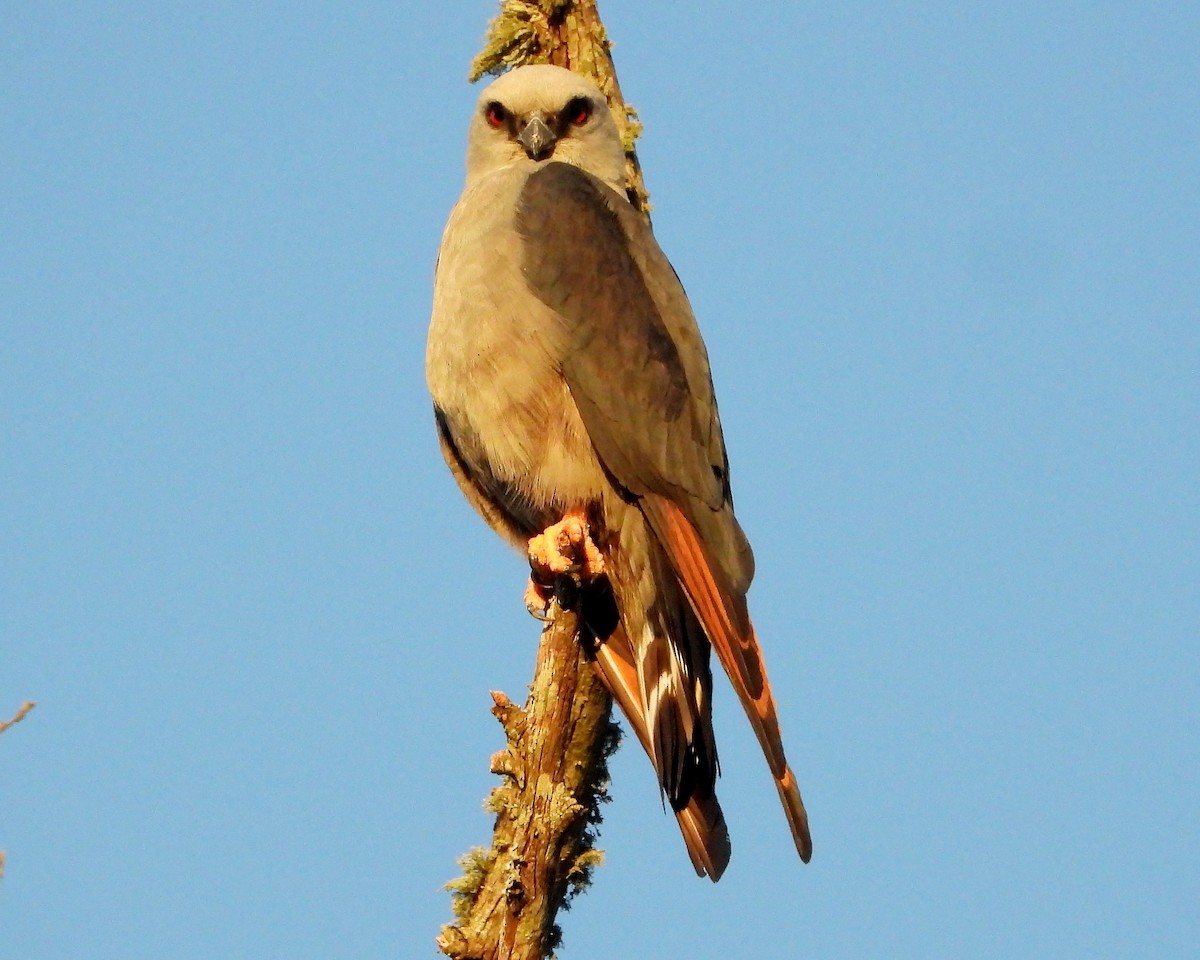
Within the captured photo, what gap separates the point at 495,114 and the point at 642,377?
1421 millimetres

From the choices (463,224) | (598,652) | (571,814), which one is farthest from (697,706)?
(463,224)

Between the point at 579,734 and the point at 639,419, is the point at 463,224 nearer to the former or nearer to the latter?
the point at 639,419

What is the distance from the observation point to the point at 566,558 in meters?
4.36

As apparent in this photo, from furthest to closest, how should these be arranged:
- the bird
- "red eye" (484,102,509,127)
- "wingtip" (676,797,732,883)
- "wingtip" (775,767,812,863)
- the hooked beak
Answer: "red eye" (484,102,509,127)
the hooked beak
the bird
"wingtip" (676,797,732,883)
"wingtip" (775,767,812,863)

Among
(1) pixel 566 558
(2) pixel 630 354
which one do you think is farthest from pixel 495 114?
(1) pixel 566 558

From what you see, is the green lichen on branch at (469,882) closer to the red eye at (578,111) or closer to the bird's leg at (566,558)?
the bird's leg at (566,558)

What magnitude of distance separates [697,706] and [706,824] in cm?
35

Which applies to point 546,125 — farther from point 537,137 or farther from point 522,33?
point 522,33

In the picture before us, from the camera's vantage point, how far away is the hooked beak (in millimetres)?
5191

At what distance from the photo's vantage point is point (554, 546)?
4363 mm

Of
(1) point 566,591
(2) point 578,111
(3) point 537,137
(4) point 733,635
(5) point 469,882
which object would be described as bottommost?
(5) point 469,882

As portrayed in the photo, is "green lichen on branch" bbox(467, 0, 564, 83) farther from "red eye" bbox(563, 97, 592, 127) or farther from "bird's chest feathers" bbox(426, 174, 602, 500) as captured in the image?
"bird's chest feathers" bbox(426, 174, 602, 500)

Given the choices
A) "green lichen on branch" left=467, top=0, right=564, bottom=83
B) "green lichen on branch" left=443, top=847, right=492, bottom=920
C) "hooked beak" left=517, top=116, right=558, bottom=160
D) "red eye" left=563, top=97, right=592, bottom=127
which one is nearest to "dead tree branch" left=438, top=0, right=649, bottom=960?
"green lichen on branch" left=443, top=847, right=492, bottom=920

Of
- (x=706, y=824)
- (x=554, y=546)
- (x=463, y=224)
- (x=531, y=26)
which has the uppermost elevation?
(x=531, y=26)
